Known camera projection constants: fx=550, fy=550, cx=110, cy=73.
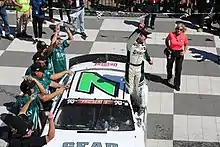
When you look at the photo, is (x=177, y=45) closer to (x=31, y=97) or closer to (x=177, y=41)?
(x=177, y=41)

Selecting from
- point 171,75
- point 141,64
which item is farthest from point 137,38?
point 171,75

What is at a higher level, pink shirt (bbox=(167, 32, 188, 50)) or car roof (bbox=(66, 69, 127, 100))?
pink shirt (bbox=(167, 32, 188, 50))

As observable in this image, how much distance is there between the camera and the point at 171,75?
1284cm

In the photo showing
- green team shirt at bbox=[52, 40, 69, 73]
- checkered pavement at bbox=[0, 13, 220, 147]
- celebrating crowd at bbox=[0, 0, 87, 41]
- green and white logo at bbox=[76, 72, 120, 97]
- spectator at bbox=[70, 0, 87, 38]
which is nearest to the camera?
green and white logo at bbox=[76, 72, 120, 97]

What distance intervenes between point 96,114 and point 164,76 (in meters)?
4.61

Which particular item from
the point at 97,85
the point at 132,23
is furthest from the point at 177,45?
the point at 132,23

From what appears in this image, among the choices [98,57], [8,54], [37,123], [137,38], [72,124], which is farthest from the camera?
[8,54]

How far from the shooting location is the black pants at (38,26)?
15297mm

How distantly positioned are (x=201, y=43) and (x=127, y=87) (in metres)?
6.26

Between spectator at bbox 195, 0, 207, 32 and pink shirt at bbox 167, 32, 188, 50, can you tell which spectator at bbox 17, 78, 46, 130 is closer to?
pink shirt at bbox 167, 32, 188, 50

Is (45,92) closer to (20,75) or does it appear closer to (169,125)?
(169,125)

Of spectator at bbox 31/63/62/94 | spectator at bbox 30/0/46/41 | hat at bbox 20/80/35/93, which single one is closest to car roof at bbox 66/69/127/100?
spectator at bbox 31/63/62/94

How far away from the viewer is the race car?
842 cm

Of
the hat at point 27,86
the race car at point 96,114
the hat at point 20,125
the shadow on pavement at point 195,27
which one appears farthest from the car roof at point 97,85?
the shadow on pavement at point 195,27
